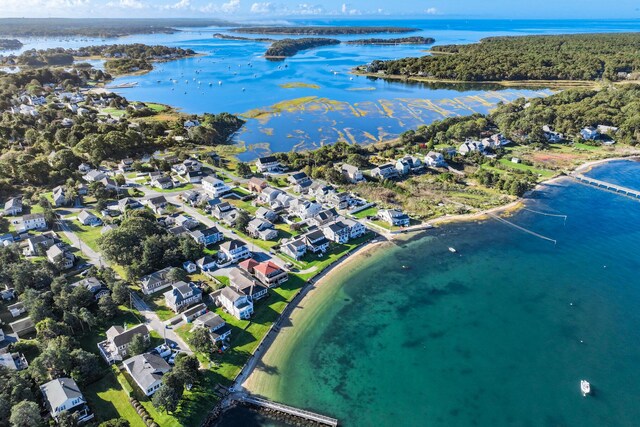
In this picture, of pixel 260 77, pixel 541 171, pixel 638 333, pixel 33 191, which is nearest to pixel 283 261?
pixel 638 333

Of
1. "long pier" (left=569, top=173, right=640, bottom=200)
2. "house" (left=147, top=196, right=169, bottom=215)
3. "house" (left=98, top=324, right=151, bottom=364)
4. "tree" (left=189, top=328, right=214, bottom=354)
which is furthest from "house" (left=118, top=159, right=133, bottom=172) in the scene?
"long pier" (left=569, top=173, right=640, bottom=200)

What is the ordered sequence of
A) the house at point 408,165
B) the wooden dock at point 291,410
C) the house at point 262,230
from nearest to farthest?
the wooden dock at point 291,410 < the house at point 262,230 < the house at point 408,165

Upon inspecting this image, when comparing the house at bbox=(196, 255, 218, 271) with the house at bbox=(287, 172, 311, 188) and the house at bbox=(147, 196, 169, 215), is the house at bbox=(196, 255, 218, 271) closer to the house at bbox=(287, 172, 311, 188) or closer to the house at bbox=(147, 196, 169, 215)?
the house at bbox=(147, 196, 169, 215)

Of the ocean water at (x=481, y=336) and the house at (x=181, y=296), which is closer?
the ocean water at (x=481, y=336)

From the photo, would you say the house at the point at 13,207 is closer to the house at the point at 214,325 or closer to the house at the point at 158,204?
the house at the point at 158,204

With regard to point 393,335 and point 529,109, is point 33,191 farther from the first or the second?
point 529,109

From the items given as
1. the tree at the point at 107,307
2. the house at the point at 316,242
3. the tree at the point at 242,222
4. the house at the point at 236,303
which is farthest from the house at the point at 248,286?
the tree at the point at 242,222

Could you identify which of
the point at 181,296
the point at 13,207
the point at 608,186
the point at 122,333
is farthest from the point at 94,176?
the point at 608,186

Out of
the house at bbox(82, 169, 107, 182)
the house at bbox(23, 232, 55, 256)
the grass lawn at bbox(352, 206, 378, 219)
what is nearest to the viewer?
the house at bbox(23, 232, 55, 256)
